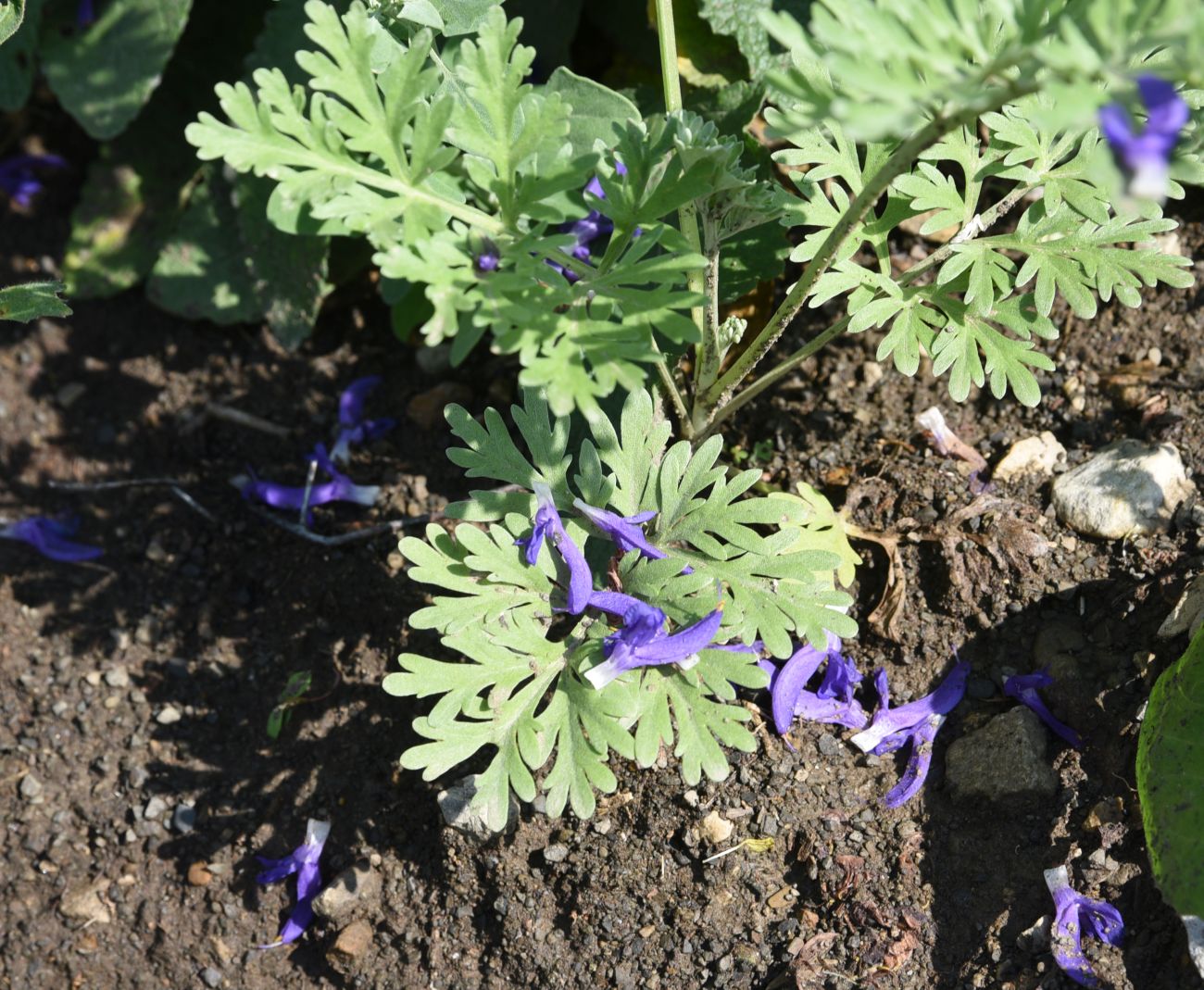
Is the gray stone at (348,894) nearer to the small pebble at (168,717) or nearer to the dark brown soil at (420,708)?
the dark brown soil at (420,708)

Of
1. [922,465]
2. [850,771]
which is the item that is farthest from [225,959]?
[922,465]

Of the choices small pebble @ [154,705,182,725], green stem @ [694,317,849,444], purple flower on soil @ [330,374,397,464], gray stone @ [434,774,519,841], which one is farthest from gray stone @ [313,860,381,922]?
green stem @ [694,317,849,444]

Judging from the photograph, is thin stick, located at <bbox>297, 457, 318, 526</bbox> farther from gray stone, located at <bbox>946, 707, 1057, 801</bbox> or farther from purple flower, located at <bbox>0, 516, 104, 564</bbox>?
gray stone, located at <bbox>946, 707, 1057, 801</bbox>

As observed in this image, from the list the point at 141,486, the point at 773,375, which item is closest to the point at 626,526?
the point at 773,375

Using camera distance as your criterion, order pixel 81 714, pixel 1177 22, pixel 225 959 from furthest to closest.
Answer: pixel 81 714
pixel 225 959
pixel 1177 22

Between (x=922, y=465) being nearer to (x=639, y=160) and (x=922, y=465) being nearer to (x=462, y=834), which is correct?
(x=639, y=160)

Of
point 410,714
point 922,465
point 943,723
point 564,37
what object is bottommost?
point 410,714
